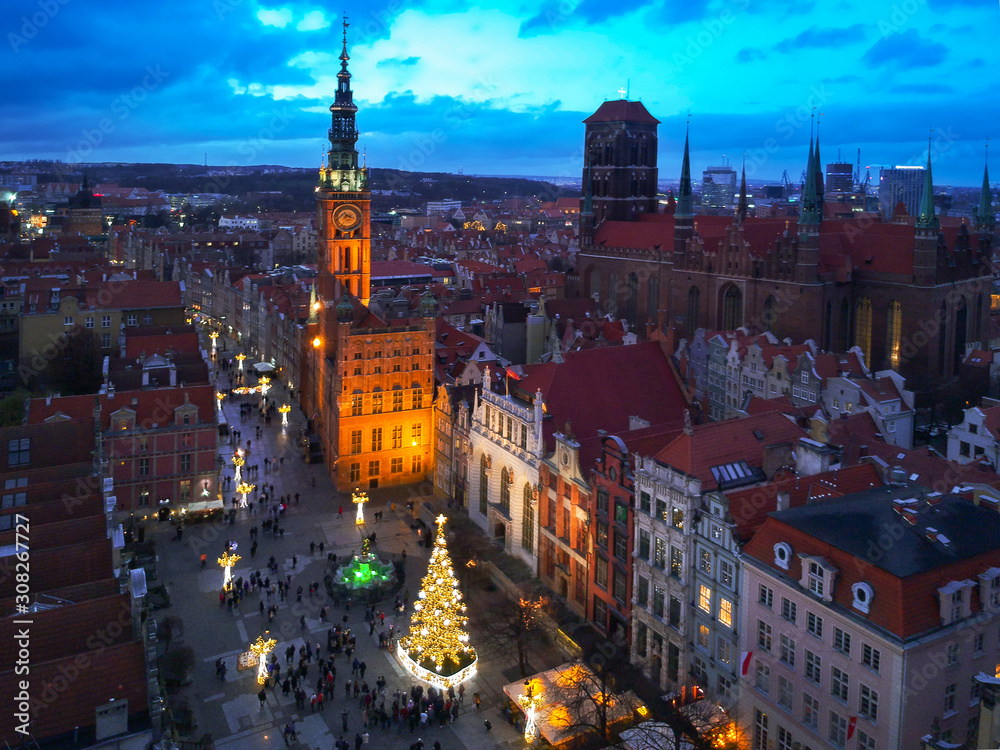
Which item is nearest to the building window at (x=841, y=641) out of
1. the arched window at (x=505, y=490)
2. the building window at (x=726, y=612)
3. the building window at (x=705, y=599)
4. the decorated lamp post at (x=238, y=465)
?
the building window at (x=726, y=612)

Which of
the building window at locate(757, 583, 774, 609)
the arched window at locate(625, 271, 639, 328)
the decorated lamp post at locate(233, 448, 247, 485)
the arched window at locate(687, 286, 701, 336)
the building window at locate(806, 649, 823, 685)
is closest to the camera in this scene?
the building window at locate(806, 649, 823, 685)

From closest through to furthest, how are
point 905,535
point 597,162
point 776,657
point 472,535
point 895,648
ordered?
1. point 895,648
2. point 905,535
3. point 776,657
4. point 472,535
5. point 597,162

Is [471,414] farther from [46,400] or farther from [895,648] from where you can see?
[895,648]

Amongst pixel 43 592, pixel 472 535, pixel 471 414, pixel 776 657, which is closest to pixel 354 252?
pixel 471 414

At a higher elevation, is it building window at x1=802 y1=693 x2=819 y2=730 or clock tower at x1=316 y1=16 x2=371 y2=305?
clock tower at x1=316 y1=16 x2=371 y2=305

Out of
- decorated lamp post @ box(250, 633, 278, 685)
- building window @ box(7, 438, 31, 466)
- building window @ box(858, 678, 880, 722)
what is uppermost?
building window @ box(7, 438, 31, 466)

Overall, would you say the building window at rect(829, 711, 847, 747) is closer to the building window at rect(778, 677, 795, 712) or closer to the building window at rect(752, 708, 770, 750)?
the building window at rect(778, 677, 795, 712)

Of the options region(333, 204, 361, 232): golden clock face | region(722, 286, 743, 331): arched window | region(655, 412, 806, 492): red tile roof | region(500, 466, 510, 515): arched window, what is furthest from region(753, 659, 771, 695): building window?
region(722, 286, 743, 331): arched window
